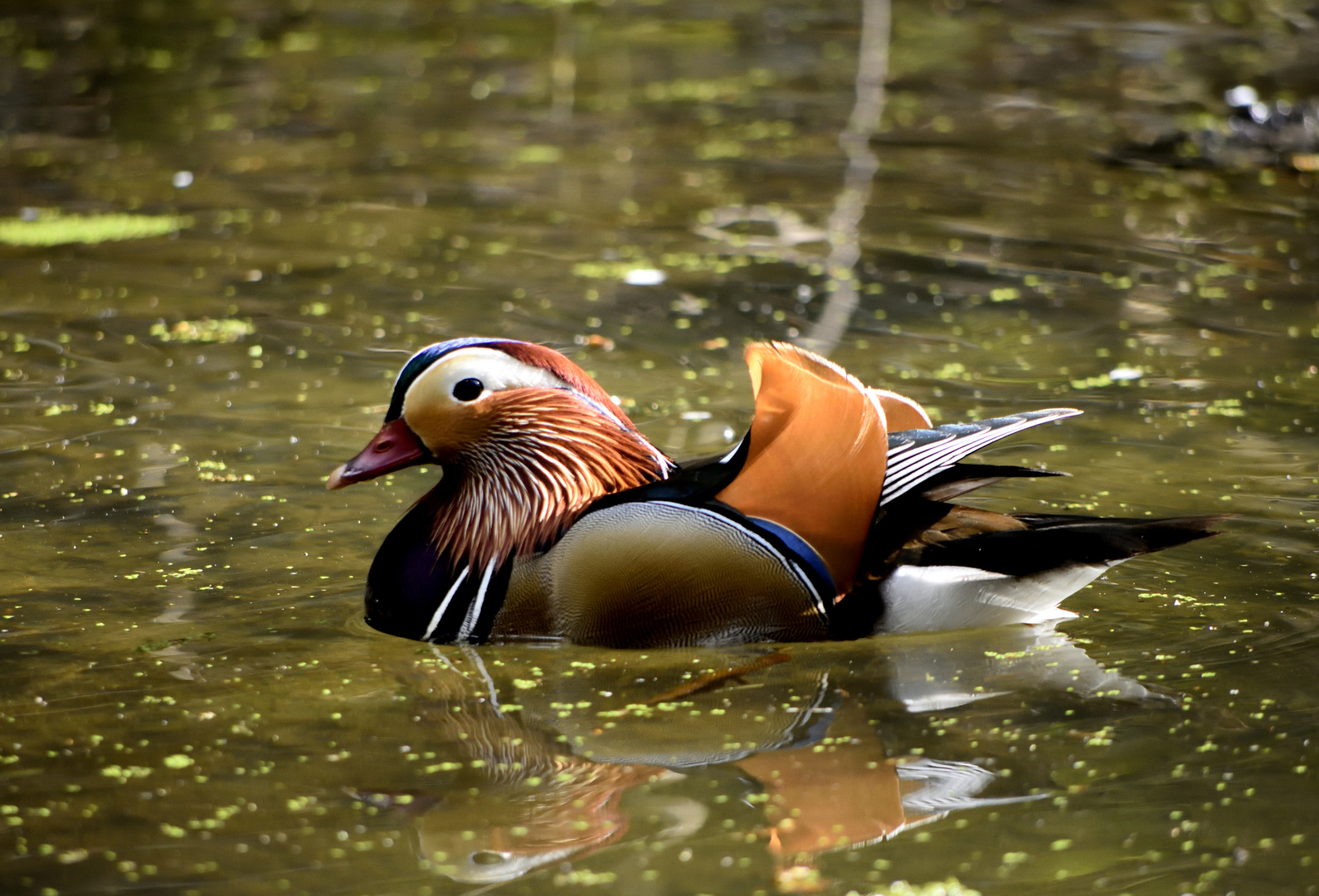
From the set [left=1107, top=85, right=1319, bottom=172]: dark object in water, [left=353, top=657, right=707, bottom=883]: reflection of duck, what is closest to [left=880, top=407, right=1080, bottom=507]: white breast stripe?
[left=353, top=657, right=707, bottom=883]: reflection of duck

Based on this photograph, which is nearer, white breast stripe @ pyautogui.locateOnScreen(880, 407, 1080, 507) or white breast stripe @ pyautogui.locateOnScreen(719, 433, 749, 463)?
white breast stripe @ pyautogui.locateOnScreen(880, 407, 1080, 507)

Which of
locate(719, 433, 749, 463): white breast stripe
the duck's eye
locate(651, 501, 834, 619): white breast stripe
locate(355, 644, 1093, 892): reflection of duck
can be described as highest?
the duck's eye

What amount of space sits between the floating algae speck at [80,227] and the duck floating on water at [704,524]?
5.41 metres

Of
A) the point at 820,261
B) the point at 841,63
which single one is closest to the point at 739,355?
the point at 820,261

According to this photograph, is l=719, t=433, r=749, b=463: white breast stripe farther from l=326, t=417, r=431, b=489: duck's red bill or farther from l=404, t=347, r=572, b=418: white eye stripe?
l=326, t=417, r=431, b=489: duck's red bill

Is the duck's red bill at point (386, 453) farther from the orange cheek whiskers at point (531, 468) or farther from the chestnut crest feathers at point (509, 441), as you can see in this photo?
the orange cheek whiskers at point (531, 468)

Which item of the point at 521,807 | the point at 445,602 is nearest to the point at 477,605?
the point at 445,602

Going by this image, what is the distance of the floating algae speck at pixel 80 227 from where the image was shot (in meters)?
9.18

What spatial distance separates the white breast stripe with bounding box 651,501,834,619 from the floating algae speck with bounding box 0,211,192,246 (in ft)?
19.9

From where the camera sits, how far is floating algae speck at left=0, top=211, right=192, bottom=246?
9180 mm

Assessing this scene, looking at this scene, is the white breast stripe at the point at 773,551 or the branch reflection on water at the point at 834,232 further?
the branch reflection on water at the point at 834,232

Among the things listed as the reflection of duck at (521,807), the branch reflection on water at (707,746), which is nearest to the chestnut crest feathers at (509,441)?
the branch reflection on water at (707,746)

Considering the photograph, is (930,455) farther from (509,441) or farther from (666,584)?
(509,441)

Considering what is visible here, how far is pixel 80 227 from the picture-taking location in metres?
9.43
